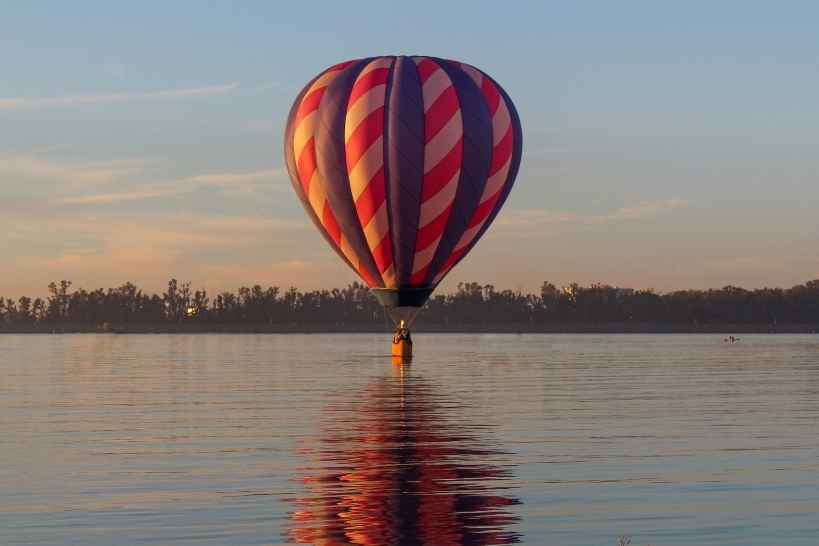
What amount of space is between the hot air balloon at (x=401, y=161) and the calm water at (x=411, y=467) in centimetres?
1870

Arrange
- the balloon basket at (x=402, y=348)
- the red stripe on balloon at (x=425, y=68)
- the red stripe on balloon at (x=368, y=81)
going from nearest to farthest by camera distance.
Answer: the red stripe on balloon at (x=368, y=81), the red stripe on balloon at (x=425, y=68), the balloon basket at (x=402, y=348)

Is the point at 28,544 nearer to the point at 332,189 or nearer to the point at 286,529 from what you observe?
the point at 286,529

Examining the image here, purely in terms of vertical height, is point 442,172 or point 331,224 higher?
point 442,172

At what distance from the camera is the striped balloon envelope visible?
256 ft

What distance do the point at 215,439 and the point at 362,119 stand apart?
41.7 meters

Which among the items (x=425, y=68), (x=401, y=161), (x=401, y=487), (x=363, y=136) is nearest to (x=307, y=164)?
(x=363, y=136)

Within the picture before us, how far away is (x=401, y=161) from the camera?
3071 inches

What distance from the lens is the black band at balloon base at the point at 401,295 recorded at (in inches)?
3201

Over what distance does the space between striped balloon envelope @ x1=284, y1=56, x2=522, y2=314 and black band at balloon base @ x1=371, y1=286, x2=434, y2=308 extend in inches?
11.3

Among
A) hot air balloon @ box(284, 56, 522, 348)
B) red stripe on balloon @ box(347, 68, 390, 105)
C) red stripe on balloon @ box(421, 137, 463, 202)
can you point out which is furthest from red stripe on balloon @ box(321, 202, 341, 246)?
red stripe on balloon @ box(347, 68, 390, 105)

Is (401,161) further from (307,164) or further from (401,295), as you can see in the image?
(401,295)

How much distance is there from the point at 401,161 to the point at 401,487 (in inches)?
2026

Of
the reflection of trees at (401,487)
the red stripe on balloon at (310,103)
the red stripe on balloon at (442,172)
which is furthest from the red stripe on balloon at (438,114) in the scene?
the reflection of trees at (401,487)

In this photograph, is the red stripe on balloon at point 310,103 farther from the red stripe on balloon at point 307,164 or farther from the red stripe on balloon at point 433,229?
the red stripe on balloon at point 433,229
